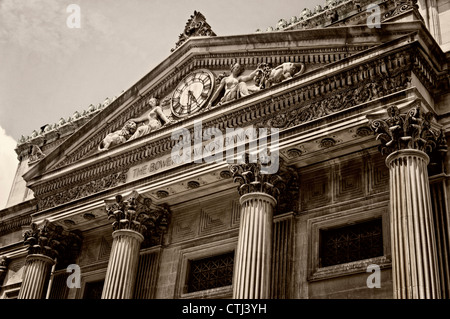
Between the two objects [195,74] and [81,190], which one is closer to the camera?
[195,74]

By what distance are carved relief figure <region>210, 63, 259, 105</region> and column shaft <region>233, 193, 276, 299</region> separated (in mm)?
3827

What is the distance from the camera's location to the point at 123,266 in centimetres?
2055

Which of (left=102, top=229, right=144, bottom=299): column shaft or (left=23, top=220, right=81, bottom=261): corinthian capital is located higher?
(left=23, top=220, right=81, bottom=261): corinthian capital

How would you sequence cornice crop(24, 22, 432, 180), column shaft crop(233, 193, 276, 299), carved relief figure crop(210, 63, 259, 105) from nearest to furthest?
column shaft crop(233, 193, 276, 299) < cornice crop(24, 22, 432, 180) < carved relief figure crop(210, 63, 259, 105)

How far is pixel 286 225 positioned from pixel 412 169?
4356 mm

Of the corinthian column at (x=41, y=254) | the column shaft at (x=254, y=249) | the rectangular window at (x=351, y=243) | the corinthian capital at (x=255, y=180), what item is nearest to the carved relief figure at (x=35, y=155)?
the corinthian column at (x=41, y=254)

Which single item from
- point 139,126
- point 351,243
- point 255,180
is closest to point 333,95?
point 255,180

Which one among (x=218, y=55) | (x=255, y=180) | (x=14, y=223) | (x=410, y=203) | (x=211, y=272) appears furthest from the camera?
(x=14, y=223)

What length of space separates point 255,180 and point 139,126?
6.42 meters

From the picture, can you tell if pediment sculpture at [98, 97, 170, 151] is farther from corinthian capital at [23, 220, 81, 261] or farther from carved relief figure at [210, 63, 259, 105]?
corinthian capital at [23, 220, 81, 261]

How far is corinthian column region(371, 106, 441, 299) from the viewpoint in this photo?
1441cm

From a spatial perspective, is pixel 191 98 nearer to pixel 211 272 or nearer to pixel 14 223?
pixel 211 272

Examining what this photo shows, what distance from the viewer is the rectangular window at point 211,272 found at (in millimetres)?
20141

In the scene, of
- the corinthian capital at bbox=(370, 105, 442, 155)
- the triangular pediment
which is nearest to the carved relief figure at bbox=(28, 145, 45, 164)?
the triangular pediment
